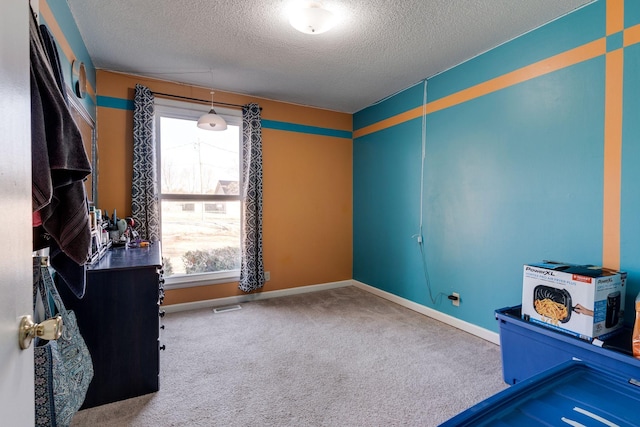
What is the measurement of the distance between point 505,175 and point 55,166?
2.89m

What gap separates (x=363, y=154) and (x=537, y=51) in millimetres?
2263

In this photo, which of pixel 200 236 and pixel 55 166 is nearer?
pixel 55 166

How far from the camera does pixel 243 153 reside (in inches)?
148

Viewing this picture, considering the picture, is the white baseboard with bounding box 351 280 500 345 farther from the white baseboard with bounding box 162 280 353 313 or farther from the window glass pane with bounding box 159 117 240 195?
the window glass pane with bounding box 159 117 240 195

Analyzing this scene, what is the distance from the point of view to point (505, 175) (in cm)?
258

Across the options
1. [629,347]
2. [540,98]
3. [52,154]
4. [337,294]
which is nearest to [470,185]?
[540,98]

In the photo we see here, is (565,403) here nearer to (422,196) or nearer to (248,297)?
(422,196)

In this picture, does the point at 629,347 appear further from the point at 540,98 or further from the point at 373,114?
the point at 373,114

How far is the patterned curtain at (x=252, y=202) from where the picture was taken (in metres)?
3.67

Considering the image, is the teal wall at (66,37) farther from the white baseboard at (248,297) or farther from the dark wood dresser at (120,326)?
the white baseboard at (248,297)

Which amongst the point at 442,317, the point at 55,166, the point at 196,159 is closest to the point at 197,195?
the point at 196,159

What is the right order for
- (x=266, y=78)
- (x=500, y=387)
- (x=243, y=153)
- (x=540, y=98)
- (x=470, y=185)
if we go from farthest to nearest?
(x=243, y=153)
(x=266, y=78)
(x=470, y=185)
(x=540, y=98)
(x=500, y=387)

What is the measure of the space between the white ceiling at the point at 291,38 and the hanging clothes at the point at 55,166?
4.63ft

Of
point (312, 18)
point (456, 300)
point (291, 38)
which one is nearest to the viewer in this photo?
point (312, 18)
